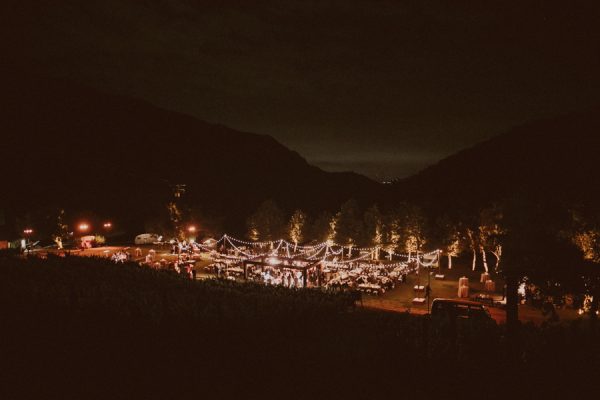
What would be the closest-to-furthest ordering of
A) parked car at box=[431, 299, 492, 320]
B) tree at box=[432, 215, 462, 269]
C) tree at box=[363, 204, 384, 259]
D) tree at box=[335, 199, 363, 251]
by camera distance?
parked car at box=[431, 299, 492, 320], tree at box=[432, 215, 462, 269], tree at box=[363, 204, 384, 259], tree at box=[335, 199, 363, 251]

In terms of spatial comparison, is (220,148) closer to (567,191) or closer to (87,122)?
(87,122)

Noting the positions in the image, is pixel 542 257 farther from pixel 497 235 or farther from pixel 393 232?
pixel 393 232

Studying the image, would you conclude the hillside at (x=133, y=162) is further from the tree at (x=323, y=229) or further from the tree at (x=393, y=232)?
the tree at (x=393, y=232)

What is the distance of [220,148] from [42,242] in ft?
389

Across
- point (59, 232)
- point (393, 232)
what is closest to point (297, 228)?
point (393, 232)

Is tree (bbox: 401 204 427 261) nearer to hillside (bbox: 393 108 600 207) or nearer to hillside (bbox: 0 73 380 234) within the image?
hillside (bbox: 393 108 600 207)

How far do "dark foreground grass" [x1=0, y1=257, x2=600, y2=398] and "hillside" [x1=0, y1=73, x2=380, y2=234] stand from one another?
151 ft

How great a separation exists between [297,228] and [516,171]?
212 feet

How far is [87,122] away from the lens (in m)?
135

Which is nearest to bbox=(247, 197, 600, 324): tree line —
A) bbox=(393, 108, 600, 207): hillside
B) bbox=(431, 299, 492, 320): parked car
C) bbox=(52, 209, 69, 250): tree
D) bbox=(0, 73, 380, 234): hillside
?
bbox=(393, 108, 600, 207): hillside

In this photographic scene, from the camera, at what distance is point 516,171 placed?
87188 mm

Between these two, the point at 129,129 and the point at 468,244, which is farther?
the point at 129,129

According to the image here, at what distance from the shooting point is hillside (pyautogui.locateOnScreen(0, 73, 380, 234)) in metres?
76.4

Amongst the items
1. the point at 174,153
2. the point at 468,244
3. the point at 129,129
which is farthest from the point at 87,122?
the point at 468,244
